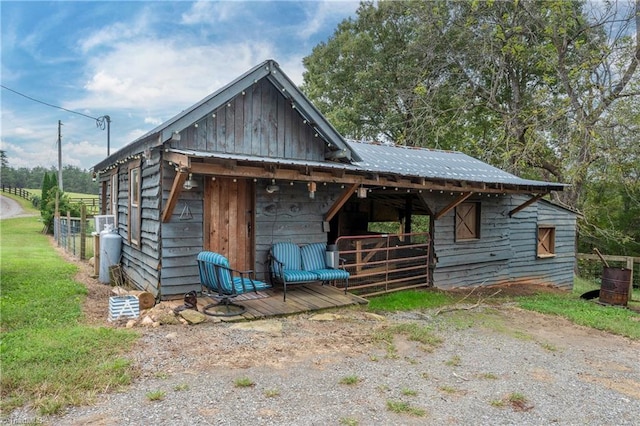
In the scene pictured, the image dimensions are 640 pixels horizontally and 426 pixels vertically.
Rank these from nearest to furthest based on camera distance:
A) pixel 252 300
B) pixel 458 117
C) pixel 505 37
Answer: pixel 252 300 → pixel 505 37 → pixel 458 117

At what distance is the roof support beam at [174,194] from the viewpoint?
212 inches

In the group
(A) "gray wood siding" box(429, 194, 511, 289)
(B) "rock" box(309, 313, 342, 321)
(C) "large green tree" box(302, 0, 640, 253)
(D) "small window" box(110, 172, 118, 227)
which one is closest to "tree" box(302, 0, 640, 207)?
(C) "large green tree" box(302, 0, 640, 253)

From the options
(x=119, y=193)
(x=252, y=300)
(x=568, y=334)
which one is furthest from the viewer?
(x=119, y=193)

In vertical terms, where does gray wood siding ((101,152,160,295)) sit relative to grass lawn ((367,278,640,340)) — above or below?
above

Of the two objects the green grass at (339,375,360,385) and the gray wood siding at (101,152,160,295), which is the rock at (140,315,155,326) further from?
the green grass at (339,375,360,385)

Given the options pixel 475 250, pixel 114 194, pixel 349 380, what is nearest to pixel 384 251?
pixel 475 250

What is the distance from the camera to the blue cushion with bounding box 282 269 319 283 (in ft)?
21.2

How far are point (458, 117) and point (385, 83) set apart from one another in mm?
3916

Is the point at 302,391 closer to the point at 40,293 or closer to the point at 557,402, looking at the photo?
the point at 557,402

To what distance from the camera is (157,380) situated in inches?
137

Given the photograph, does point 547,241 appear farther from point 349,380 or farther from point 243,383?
point 243,383

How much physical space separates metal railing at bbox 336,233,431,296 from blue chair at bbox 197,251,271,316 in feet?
8.68

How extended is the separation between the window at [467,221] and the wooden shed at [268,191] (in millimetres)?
28

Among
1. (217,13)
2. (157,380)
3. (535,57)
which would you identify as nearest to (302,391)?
(157,380)
